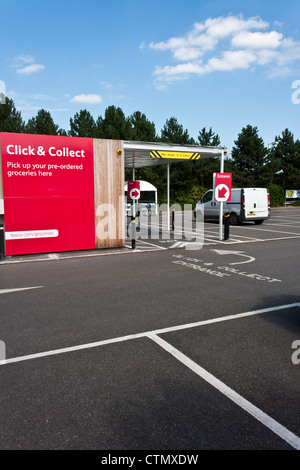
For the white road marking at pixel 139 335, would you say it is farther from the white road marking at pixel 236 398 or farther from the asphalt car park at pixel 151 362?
the white road marking at pixel 236 398

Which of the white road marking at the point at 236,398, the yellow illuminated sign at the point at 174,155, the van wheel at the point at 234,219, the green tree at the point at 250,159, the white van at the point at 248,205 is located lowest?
the white road marking at the point at 236,398

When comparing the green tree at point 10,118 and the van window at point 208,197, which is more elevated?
the green tree at point 10,118

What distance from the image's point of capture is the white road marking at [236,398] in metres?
2.62

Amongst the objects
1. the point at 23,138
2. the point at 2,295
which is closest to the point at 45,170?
the point at 23,138

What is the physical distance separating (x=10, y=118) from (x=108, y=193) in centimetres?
2854

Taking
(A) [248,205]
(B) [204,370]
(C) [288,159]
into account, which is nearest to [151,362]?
(B) [204,370]

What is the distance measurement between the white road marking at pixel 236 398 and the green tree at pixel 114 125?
35092 millimetres

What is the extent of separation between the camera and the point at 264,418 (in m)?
2.83

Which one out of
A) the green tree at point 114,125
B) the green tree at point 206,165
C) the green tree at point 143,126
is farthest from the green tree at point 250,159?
the green tree at point 114,125

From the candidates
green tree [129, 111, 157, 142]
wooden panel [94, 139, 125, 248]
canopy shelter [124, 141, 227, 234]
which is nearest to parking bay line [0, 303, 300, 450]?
wooden panel [94, 139, 125, 248]

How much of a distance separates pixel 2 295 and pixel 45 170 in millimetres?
5183

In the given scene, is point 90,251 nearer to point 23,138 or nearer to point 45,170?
point 45,170
